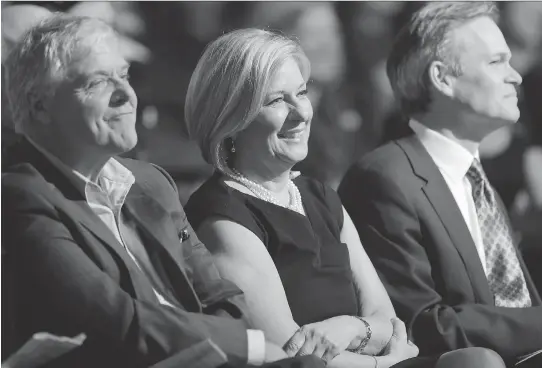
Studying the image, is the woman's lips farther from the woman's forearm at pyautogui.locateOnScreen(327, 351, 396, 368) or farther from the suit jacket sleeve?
the woman's forearm at pyautogui.locateOnScreen(327, 351, 396, 368)

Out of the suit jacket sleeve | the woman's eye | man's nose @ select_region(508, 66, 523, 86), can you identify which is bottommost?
the suit jacket sleeve

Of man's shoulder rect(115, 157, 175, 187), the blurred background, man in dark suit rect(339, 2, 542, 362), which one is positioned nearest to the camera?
man's shoulder rect(115, 157, 175, 187)

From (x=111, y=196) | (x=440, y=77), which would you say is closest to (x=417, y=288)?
(x=440, y=77)

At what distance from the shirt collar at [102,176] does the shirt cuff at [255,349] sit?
0.39 metres

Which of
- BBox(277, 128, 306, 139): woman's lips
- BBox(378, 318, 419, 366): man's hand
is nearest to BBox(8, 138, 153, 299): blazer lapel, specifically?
BBox(277, 128, 306, 139): woman's lips

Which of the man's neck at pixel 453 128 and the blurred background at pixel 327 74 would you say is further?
the man's neck at pixel 453 128

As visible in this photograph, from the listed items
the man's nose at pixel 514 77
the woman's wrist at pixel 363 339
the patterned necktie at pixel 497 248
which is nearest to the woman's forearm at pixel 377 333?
the woman's wrist at pixel 363 339

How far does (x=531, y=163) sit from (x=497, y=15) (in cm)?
38

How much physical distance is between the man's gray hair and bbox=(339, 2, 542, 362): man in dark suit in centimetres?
78

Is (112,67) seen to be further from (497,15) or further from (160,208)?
(497,15)

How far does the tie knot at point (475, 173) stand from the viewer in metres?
2.60

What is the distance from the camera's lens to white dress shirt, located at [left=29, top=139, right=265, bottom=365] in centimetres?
204

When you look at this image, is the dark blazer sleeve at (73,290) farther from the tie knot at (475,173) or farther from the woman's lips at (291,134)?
the tie knot at (475,173)

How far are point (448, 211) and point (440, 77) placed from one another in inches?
13.0
